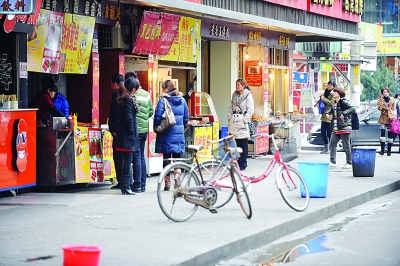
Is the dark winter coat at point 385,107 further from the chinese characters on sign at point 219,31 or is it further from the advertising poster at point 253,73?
the chinese characters on sign at point 219,31

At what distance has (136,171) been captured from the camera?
43.3ft

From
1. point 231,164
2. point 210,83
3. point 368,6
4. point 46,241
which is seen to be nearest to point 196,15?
point 210,83

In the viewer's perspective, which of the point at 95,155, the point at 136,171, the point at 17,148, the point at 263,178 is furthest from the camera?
the point at 95,155

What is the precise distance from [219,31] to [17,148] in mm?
8092

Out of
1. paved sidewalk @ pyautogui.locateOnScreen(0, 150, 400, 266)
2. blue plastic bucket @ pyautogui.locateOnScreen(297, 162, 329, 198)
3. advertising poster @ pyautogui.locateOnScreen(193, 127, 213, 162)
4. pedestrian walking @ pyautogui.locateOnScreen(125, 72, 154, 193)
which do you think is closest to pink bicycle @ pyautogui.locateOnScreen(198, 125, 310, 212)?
paved sidewalk @ pyautogui.locateOnScreen(0, 150, 400, 266)

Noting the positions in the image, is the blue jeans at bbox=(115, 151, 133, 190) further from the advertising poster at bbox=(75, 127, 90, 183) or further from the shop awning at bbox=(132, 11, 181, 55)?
the shop awning at bbox=(132, 11, 181, 55)

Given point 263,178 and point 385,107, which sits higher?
point 385,107

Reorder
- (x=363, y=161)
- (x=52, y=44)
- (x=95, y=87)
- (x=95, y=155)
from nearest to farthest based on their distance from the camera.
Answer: (x=52, y=44) < (x=95, y=155) < (x=95, y=87) < (x=363, y=161)

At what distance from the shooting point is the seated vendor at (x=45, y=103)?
523 inches

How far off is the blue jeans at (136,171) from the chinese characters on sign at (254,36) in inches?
345

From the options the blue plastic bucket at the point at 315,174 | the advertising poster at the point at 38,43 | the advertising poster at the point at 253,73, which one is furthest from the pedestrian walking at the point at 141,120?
the advertising poster at the point at 253,73

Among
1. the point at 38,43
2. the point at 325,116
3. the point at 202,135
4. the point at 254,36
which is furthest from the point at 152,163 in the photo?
the point at 325,116

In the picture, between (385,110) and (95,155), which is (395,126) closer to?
(385,110)

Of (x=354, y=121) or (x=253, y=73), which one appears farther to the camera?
(x=253, y=73)
